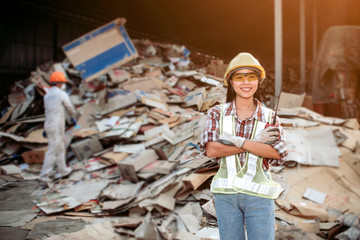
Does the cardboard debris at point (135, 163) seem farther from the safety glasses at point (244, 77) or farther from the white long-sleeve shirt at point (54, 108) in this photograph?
the safety glasses at point (244, 77)

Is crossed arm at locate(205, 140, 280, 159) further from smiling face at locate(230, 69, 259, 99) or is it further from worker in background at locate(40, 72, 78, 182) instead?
worker in background at locate(40, 72, 78, 182)

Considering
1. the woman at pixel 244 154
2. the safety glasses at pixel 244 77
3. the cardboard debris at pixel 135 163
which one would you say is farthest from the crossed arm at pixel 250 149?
the cardboard debris at pixel 135 163

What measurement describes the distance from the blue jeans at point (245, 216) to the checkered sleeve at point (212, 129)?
27 centimetres

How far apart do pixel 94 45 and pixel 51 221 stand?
14.8 ft

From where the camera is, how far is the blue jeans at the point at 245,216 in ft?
4.86

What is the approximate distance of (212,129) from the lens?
1.62 m

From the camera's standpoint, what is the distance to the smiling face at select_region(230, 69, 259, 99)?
62.9 inches

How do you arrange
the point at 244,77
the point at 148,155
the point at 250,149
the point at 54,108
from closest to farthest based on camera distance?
the point at 250,149 < the point at 244,77 < the point at 148,155 < the point at 54,108

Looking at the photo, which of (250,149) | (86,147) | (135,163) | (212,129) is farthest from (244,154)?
(86,147)

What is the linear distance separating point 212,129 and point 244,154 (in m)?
0.21

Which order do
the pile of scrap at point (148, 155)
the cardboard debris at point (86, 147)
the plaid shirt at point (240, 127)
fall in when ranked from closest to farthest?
the plaid shirt at point (240, 127) → the pile of scrap at point (148, 155) → the cardboard debris at point (86, 147)

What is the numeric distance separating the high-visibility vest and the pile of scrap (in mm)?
765

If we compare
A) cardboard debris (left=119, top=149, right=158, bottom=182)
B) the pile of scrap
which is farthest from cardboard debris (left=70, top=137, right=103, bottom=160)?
cardboard debris (left=119, top=149, right=158, bottom=182)

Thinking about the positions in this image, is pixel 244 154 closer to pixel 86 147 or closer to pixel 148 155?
pixel 148 155
